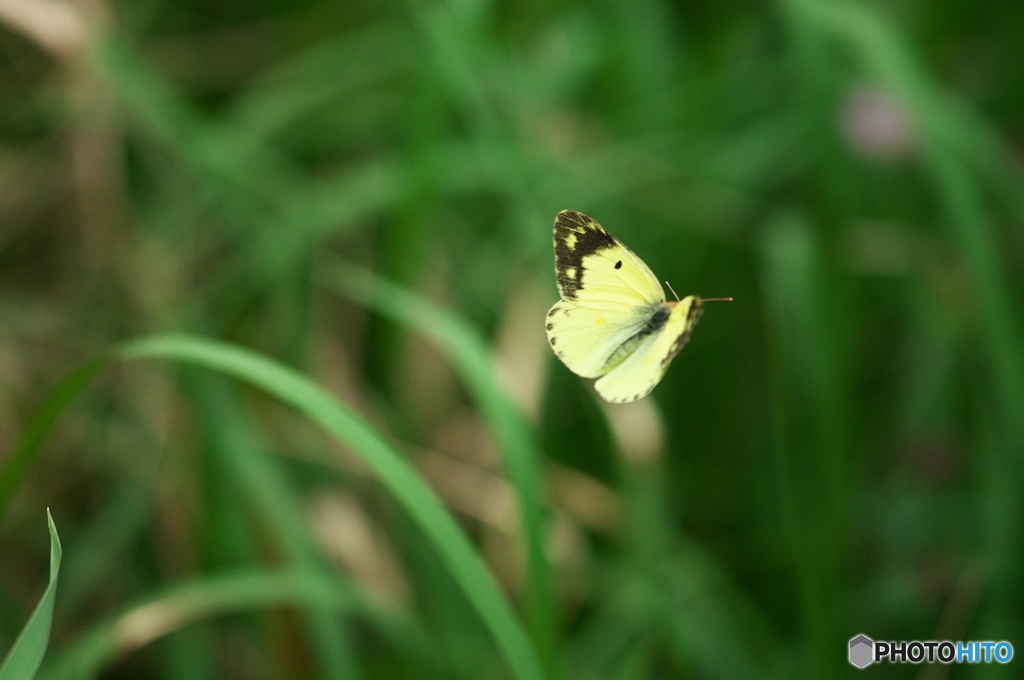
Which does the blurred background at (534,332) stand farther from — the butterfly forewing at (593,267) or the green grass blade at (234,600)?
the butterfly forewing at (593,267)

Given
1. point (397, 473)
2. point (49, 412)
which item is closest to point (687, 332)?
point (397, 473)

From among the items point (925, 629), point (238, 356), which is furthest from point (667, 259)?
point (238, 356)

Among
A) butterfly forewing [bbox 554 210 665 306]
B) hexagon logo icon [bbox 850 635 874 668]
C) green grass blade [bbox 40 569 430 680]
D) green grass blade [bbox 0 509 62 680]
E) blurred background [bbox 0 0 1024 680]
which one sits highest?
blurred background [bbox 0 0 1024 680]

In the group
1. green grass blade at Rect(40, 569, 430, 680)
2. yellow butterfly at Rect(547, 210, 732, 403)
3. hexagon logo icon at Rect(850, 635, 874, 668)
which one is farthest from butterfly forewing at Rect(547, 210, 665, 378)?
hexagon logo icon at Rect(850, 635, 874, 668)

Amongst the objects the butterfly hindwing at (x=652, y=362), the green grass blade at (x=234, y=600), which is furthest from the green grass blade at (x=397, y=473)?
the green grass blade at (x=234, y=600)

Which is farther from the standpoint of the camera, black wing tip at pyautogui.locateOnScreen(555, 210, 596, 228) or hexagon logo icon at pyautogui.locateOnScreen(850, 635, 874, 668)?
hexagon logo icon at pyautogui.locateOnScreen(850, 635, 874, 668)

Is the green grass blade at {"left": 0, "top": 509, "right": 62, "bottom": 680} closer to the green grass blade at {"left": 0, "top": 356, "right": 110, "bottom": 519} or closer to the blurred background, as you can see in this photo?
the green grass blade at {"left": 0, "top": 356, "right": 110, "bottom": 519}
